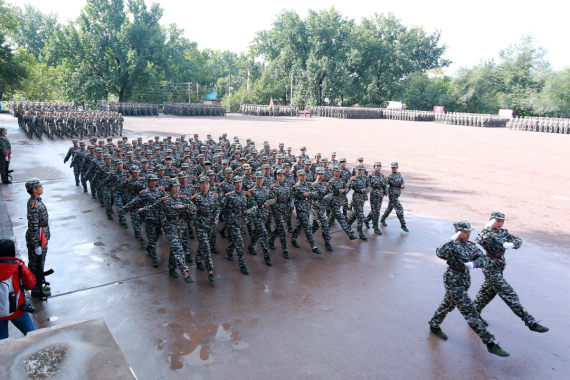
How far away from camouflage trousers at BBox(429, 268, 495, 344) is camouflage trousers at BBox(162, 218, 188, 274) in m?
A: 3.92

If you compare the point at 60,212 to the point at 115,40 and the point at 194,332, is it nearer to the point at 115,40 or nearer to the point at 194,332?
the point at 194,332

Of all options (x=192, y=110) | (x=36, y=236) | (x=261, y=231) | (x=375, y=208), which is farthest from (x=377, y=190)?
(x=192, y=110)

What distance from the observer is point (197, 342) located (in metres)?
4.89

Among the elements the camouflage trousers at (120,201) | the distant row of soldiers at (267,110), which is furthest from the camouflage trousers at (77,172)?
the distant row of soldiers at (267,110)

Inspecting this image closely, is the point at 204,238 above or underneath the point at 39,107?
underneath

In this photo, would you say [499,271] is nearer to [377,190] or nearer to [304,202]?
[304,202]

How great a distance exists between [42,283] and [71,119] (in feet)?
70.8

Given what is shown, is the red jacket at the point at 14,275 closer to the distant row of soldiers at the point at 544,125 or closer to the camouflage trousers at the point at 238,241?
the camouflage trousers at the point at 238,241

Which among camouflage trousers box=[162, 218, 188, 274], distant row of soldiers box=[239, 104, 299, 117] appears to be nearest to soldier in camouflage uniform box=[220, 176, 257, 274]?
camouflage trousers box=[162, 218, 188, 274]

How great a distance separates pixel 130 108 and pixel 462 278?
43.5 metres

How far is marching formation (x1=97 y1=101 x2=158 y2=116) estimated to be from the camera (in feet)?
135

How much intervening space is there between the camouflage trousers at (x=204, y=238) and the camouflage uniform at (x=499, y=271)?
4.17m

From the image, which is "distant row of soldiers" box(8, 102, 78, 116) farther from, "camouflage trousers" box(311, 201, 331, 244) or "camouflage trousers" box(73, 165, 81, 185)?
"camouflage trousers" box(311, 201, 331, 244)

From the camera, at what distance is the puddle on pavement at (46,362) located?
2893 mm
